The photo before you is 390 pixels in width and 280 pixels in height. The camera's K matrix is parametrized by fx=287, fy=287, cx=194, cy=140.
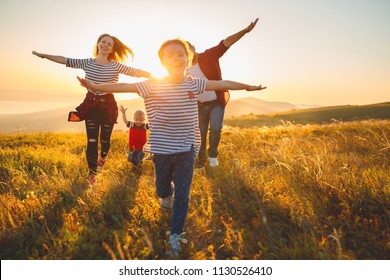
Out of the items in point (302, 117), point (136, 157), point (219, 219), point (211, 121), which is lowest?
point (302, 117)

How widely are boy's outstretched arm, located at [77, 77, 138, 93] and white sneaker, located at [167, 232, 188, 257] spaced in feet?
5.18

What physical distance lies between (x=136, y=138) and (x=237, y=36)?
2946 mm

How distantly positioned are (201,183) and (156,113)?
190 centimetres

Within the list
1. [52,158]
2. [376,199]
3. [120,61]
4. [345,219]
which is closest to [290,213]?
[345,219]

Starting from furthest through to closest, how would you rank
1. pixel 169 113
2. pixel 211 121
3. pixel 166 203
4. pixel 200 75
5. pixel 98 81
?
1. pixel 211 121
2. pixel 200 75
3. pixel 98 81
4. pixel 166 203
5. pixel 169 113

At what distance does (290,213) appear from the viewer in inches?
131

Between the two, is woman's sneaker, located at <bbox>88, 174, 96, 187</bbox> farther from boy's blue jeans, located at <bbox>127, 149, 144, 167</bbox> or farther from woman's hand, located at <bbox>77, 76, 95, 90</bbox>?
woman's hand, located at <bbox>77, 76, 95, 90</bbox>

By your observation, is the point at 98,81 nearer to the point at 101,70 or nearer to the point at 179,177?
the point at 101,70

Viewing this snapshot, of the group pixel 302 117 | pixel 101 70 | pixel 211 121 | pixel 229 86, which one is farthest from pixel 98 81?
pixel 302 117

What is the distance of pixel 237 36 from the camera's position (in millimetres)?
5188

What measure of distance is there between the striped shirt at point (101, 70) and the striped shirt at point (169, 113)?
211 centimetres

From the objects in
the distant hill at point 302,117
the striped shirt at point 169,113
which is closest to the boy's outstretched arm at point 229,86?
the striped shirt at point 169,113
